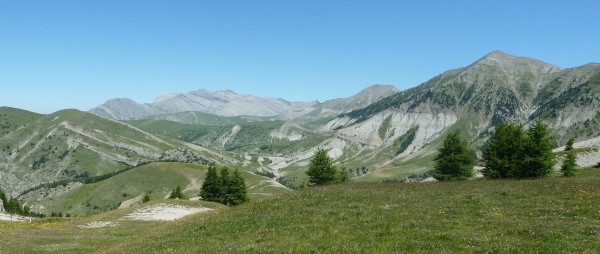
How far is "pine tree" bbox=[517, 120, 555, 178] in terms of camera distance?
5222cm

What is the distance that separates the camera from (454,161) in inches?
2753

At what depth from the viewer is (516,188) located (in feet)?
117

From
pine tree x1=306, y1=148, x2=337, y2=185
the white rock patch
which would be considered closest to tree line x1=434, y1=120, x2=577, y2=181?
pine tree x1=306, y1=148, x2=337, y2=185

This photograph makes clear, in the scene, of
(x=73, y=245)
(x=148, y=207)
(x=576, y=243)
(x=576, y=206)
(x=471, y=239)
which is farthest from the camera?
(x=148, y=207)

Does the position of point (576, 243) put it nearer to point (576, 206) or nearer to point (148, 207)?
point (576, 206)

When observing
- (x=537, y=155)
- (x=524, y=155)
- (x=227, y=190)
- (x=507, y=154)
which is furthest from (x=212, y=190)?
(x=537, y=155)

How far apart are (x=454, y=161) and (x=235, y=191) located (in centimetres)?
5039

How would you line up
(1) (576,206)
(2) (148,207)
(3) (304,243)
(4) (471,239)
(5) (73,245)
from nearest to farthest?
1. (4) (471,239)
2. (3) (304,243)
3. (1) (576,206)
4. (5) (73,245)
5. (2) (148,207)

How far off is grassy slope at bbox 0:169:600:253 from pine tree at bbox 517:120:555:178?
1654cm

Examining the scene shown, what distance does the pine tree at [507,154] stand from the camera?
2140 inches

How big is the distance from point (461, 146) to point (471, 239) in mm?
53527

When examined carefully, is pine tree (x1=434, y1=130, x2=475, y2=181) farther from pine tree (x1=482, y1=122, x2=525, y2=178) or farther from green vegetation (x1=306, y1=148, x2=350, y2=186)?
green vegetation (x1=306, y1=148, x2=350, y2=186)

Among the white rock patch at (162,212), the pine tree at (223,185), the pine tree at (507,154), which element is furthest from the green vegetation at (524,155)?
the pine tree at (223,185)

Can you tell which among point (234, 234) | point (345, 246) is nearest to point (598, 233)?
point (345, 246)
